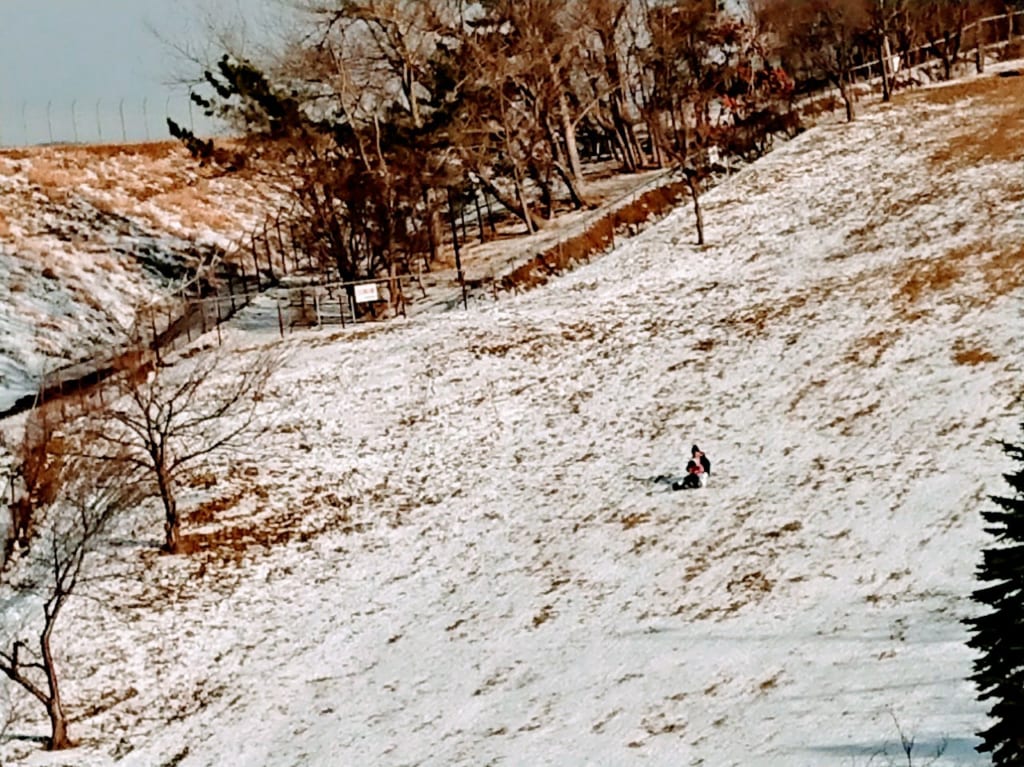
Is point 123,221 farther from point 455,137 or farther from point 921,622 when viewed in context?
point 921,622

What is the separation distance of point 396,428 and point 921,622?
610 inches

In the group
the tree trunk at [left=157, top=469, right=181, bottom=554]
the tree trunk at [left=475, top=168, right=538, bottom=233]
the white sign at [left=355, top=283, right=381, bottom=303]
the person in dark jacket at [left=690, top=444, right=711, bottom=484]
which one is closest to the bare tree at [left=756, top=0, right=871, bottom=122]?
the tree trunk at [left=475, top=168, right=538, bottom=233]

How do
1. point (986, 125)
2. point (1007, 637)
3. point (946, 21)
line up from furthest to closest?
1. point (946, 21)
2. point (986, 125)
3. point (1007, 637)

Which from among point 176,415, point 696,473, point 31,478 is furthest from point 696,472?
point 31,478

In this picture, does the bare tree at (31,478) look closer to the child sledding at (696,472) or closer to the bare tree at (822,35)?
the child sledding at (696,472)

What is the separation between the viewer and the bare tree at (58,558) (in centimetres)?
1894

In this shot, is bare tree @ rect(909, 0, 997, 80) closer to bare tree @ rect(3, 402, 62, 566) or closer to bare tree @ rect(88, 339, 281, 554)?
bare tree @ rect(88, 339, 281, 554)

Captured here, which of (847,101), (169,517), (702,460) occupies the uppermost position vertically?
(847,101)

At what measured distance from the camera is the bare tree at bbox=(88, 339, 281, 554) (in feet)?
80.4

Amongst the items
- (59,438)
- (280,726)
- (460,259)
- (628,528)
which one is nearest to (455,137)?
(460,259)

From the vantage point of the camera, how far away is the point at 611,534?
75.3 feet

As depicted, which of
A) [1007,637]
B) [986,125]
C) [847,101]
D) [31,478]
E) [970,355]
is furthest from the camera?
[847,101]

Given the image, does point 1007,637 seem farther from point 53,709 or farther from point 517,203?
point 517,203

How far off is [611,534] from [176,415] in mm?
11790
